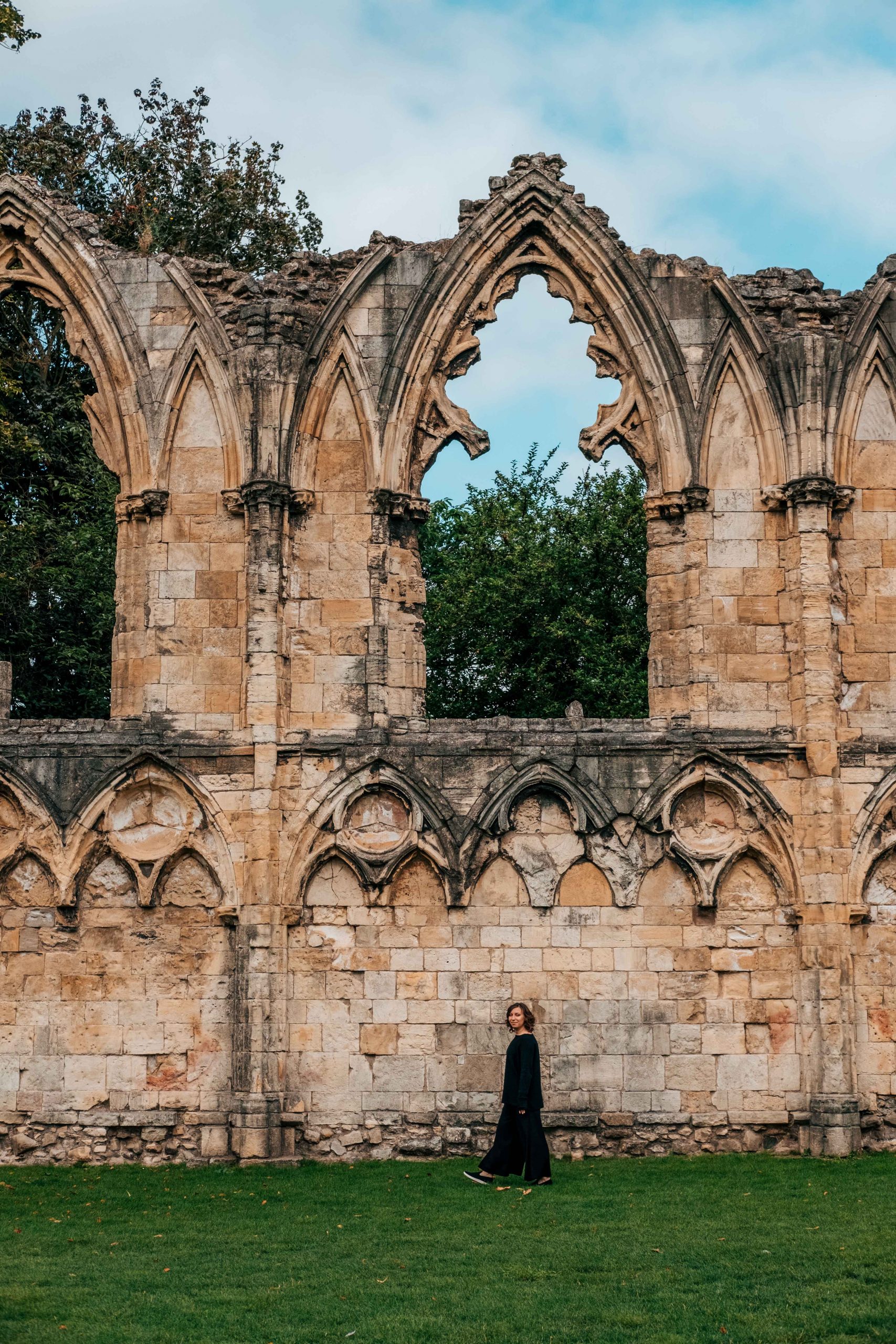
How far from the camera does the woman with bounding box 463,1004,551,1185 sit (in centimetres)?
1142

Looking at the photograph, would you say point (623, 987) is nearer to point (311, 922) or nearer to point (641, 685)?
point (311, 922)

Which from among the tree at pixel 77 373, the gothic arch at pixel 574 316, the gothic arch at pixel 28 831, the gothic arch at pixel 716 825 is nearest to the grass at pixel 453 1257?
the gothic arch at pixel 716 825

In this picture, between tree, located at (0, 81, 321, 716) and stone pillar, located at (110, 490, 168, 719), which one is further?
tree, located at (0, 81, 321, 716)

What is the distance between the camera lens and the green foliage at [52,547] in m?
22.0

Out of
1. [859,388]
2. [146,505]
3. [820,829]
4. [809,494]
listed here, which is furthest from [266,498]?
[820,829]

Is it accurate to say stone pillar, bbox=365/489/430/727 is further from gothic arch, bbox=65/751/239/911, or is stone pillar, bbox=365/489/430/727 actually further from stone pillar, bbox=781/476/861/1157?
stone pillar, bbox=781/476/861/1157

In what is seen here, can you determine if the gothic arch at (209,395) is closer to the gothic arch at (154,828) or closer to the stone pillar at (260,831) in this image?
the stone pillar at (260,831)

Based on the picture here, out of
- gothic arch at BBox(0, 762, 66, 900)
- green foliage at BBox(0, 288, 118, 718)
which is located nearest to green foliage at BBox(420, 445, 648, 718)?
green foliage at BBox(0, 288, 118, 718)

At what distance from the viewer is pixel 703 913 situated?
13.6 meters

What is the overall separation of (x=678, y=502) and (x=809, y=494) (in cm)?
113

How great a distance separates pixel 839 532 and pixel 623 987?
440 centimetres

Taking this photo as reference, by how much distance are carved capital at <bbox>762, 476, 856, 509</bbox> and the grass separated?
5.47 metres

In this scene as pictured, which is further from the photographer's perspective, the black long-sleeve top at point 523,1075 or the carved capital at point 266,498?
the carved capital at point 266,498

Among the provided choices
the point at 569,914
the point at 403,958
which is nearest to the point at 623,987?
the point at 569,914
